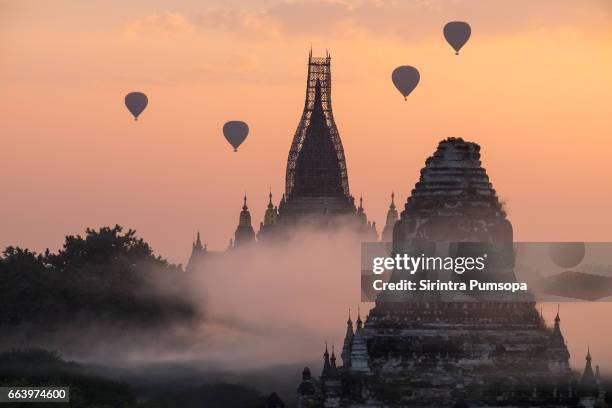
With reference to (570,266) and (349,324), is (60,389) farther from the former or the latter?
(570,266)

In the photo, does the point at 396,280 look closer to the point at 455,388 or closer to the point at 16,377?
the point at 455,388

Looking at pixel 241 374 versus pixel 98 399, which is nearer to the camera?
pixel 98 399

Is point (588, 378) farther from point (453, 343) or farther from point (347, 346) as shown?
point (347, 346)

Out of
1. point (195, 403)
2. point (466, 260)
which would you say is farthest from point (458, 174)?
point (195, 403)

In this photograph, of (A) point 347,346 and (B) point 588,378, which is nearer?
(B) point 588,378

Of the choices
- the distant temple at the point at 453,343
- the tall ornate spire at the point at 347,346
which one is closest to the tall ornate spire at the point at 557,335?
the distant temple at the point at 453,343

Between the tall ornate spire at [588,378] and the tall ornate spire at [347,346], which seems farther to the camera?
the tall ornate spire at [347,346]

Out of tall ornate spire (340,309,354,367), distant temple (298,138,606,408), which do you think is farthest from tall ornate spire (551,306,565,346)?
tall ornate spire (340,309,354,367)

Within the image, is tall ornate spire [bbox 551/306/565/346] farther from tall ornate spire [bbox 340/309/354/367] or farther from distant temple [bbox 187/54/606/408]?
Answer: tall ornate spire [bbox 340/309/354/367]

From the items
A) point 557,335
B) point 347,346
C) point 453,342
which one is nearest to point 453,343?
point 453,342

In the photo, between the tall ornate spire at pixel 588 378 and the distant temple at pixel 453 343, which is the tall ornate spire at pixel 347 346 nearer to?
the distant temple at pixel 453 343

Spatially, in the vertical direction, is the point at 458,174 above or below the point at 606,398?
above
